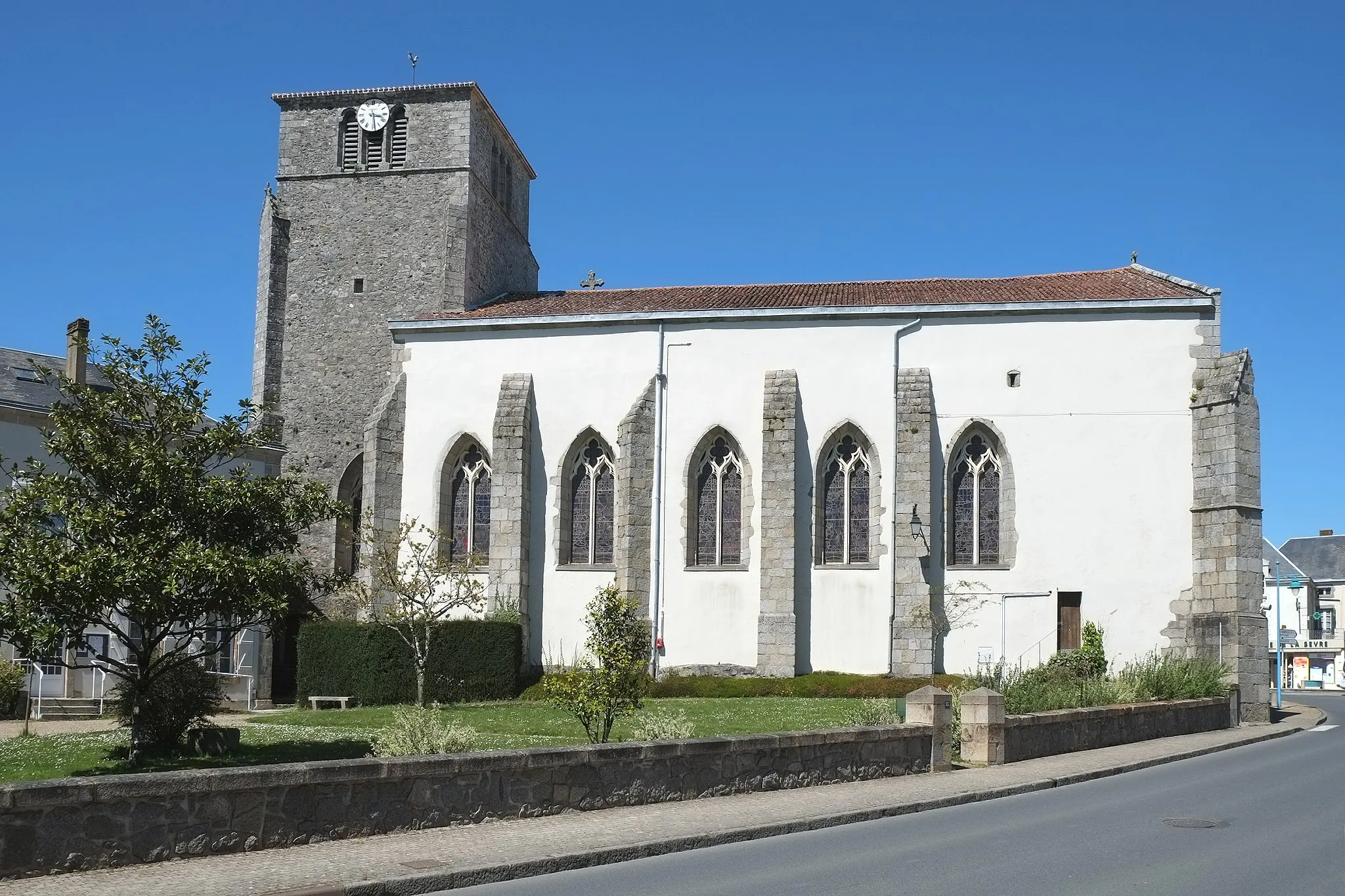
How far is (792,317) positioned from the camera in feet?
103

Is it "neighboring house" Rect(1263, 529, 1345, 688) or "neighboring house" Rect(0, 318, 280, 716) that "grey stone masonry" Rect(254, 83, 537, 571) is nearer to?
"neighboring house" Rect(0, 318, 280, 716)

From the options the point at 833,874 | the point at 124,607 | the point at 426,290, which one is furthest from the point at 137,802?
the point at 426,290

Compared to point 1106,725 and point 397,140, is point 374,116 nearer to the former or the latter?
point 397,140

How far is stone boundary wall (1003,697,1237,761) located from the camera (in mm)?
17891

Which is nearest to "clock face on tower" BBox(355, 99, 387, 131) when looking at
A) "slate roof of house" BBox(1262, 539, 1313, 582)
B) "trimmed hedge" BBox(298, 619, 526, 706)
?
"trimmed hedge" BBox(298, 619, 526, 706)

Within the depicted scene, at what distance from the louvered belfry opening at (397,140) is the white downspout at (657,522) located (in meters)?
11.3

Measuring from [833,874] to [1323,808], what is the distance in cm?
674

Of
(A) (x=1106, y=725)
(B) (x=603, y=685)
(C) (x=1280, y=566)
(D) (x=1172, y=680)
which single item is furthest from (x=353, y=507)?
(C) (x=1280, y=566)

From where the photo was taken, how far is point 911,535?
2948 cm

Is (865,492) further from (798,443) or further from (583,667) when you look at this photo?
(583,667)

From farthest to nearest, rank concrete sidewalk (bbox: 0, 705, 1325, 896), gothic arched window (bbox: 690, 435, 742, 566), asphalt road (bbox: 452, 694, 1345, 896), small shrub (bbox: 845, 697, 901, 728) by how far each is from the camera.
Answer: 1. gothic arched window (bbox: 690, 435, 742, 566)
2. small shrub (bbox: 845, 697, 901, 728)
3. asphalt road (bbox: 452, 694, 1345, 896)
4. concrete sidewalk (bbox: 0, 705, 1325, 896)

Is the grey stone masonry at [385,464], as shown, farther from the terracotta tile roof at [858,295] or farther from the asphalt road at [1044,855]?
the asphalt road at [1044,855]

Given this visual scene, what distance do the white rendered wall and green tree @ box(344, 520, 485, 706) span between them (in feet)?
4.88

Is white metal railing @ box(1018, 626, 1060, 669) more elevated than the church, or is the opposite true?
the church
